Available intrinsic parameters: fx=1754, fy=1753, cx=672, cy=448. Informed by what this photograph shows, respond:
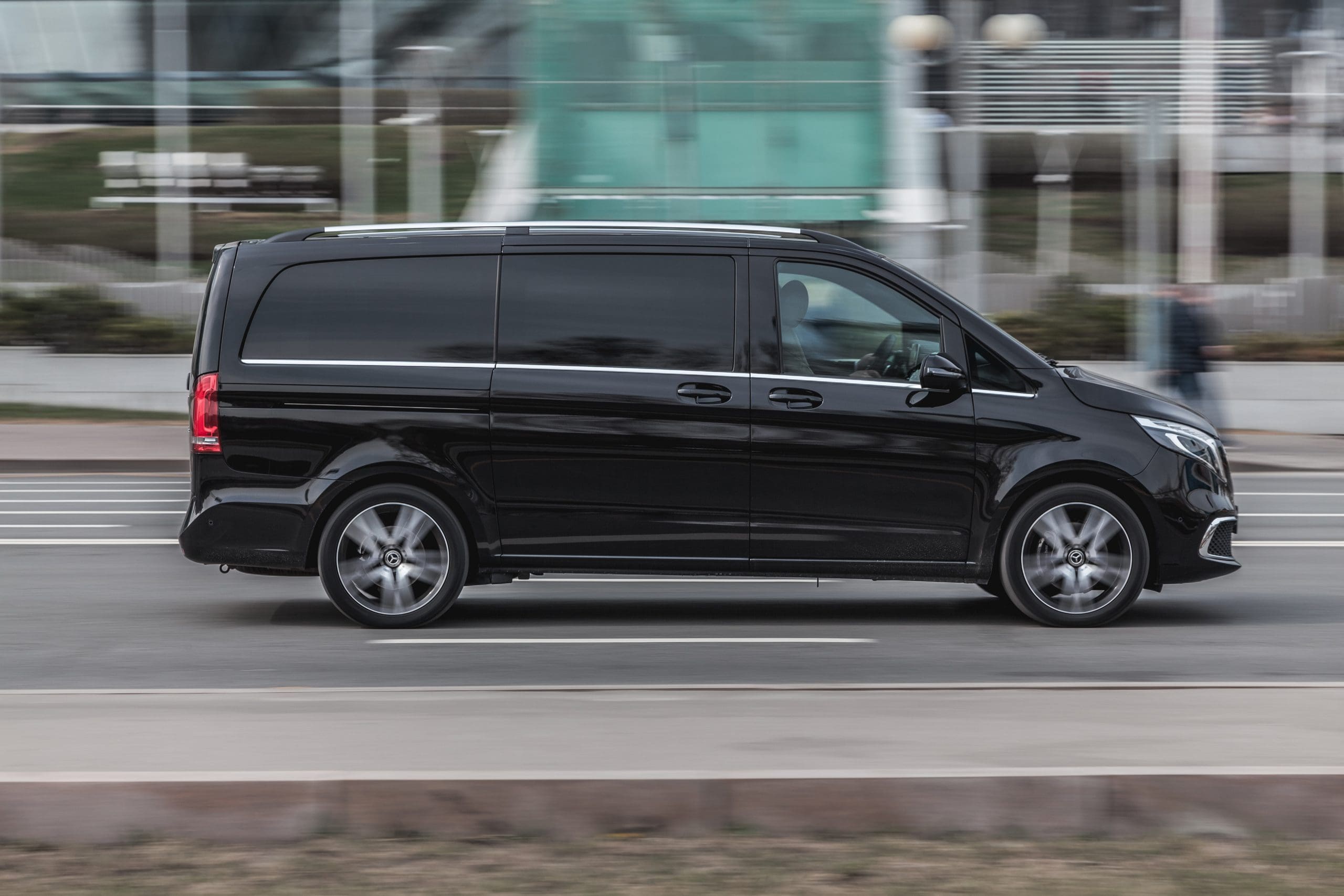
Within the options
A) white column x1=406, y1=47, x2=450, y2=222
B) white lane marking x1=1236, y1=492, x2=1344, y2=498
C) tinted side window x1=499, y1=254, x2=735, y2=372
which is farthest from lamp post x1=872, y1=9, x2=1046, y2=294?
tinted side window x1=499, y1=254, x2=735, y2=372

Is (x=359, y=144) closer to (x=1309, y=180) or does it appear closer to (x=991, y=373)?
(x=1309, y=180)

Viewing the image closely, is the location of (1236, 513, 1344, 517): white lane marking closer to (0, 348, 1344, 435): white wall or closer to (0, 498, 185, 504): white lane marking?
(0, 498, 185, 504): white lane marking

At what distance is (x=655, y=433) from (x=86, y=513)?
22.4 feet

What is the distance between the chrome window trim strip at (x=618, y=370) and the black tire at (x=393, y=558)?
706 mm

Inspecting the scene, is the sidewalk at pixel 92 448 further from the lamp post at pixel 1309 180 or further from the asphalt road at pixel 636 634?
the lamp post at pixel 1309 180

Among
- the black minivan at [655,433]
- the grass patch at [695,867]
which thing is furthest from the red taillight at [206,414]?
the grass patch at [695,867]

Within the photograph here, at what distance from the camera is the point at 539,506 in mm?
7844

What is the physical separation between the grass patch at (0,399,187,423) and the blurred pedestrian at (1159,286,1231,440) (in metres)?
12.2

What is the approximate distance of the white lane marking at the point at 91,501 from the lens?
13914 millimetres

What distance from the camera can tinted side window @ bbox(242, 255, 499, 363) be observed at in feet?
25.8

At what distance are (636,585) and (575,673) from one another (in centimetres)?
255

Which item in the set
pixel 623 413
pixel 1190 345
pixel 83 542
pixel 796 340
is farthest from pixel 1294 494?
pixel 83 542

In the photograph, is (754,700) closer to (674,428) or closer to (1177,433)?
(674,428)

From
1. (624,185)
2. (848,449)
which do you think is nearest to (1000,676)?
(848,449)
